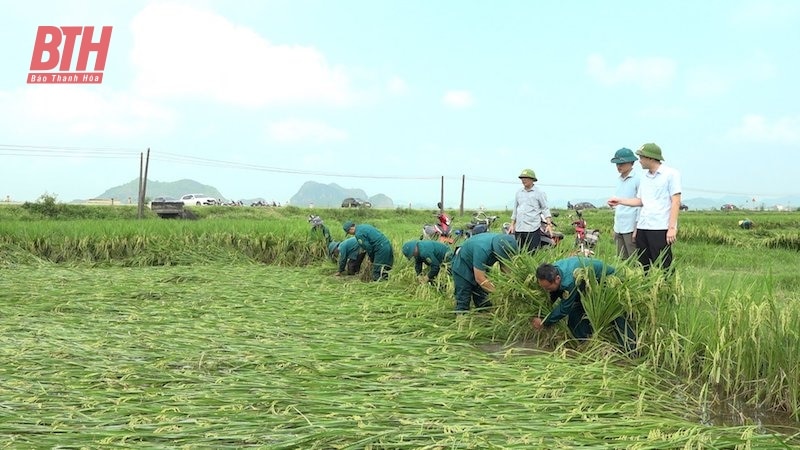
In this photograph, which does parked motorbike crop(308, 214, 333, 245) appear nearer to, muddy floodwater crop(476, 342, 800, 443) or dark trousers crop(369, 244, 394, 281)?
dark trousers crop(369, 244, 394, 281)

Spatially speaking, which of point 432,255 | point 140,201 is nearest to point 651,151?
point 432,255

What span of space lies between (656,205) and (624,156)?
81cm

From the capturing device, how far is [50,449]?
2.43 m

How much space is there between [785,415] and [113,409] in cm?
341

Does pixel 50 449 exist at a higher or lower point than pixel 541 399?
lower

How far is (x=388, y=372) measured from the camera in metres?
3.44

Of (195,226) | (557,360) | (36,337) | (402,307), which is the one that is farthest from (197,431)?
(195,226)

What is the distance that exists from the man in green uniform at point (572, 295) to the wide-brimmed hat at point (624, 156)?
1.76 metres

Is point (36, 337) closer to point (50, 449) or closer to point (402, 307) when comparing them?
point (50, 449)

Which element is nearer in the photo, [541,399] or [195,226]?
[541,399]

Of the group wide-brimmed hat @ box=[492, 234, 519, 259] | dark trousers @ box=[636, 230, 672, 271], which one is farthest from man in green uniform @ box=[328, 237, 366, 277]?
dark trousers @ box=[636, 230, 672, 271]

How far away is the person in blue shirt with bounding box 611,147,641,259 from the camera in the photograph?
217 inches

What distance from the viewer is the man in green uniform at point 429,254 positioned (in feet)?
20.9

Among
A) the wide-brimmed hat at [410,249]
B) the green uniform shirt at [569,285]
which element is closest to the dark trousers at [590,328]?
the green uniform shirt at [569,285]
